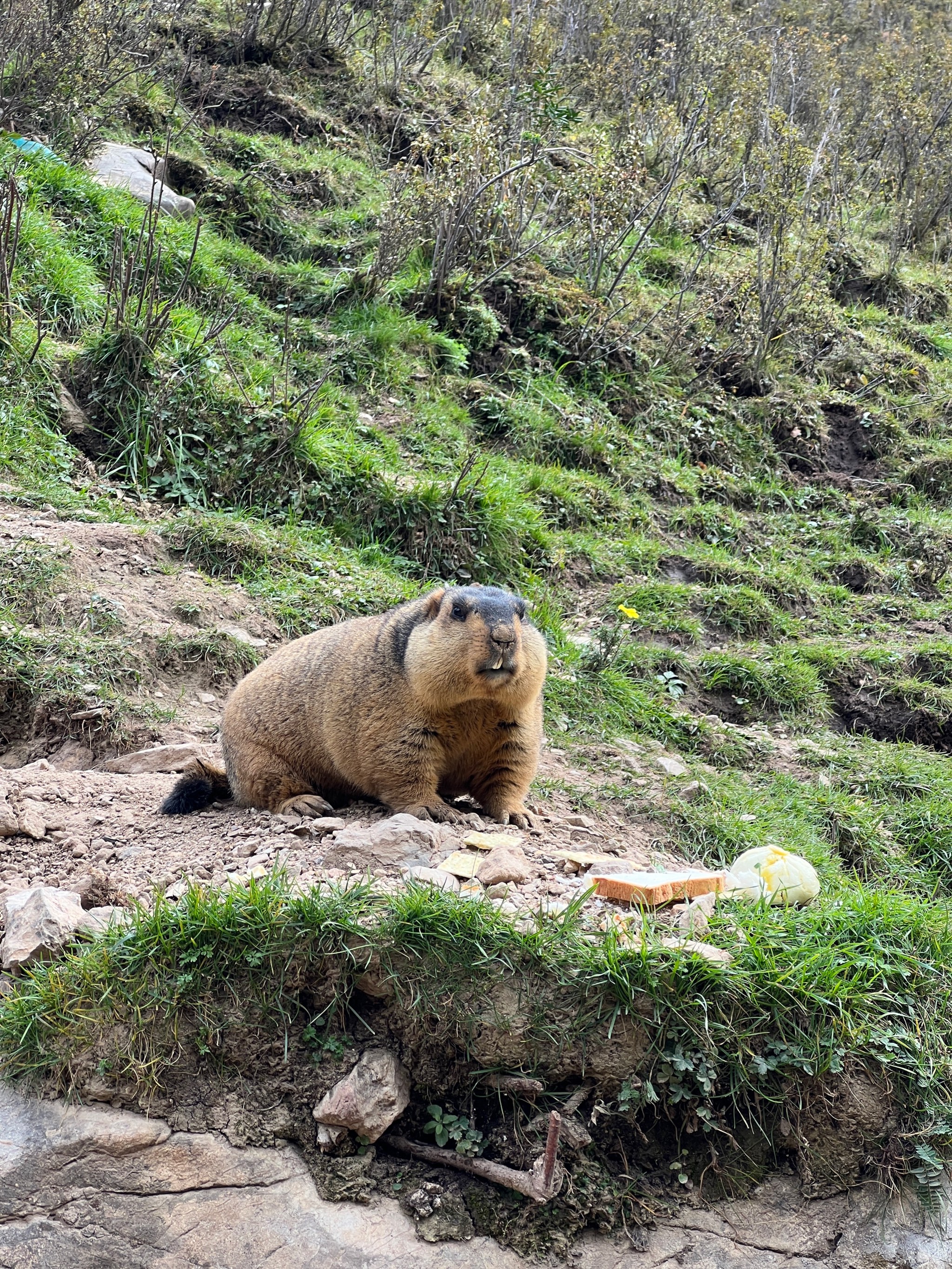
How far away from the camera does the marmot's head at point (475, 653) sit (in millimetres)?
4012

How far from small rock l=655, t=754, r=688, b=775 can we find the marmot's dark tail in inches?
94.6

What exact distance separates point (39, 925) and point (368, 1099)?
1.12m

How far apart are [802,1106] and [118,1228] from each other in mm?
1798

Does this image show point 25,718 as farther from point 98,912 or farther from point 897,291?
point 897,291

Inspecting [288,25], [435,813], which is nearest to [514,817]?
[435,813]

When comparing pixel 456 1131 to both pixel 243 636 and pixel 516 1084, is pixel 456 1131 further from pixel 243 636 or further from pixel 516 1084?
pixel 243 636

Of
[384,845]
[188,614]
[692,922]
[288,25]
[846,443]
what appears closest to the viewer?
[692,922]

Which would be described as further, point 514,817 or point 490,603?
point 514,817

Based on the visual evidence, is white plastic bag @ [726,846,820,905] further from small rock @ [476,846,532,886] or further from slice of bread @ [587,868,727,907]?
small rock @ [476,846,532,886]

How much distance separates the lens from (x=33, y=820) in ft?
13.8

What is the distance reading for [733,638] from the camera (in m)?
7.64

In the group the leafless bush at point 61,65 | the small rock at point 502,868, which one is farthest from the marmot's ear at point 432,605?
the leafless bush at point 61,65

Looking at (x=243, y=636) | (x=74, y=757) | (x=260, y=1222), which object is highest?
(x=260, y=1222)

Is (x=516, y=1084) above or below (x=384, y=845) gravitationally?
below
